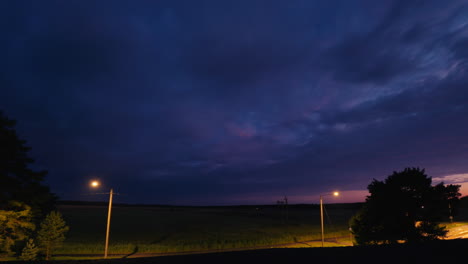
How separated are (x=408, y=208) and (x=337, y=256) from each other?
67.2 ft

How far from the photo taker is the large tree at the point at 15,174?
2022 cm

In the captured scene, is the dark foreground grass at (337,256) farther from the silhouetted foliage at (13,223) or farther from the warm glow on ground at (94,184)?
the silhouetted foliage at (13,223)

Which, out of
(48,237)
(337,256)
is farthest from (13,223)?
(337,256)

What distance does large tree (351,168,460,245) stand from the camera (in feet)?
75.3

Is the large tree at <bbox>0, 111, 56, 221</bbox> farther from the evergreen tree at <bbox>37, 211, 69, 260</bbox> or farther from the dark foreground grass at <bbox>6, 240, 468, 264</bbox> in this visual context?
the dark foreground grass at <bbox>6, 240, 468, 264</bbox>

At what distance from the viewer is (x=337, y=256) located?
286 inches

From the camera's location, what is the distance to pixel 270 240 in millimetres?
49500

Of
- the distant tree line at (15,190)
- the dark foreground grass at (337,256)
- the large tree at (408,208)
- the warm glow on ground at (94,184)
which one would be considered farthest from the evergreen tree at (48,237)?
the large tree at (408,208)

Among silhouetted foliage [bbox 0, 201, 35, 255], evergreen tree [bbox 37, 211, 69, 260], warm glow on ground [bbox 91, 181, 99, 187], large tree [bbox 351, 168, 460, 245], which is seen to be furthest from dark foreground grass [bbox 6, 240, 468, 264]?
evergreen tree [bbox 37, 211, 69, 260]

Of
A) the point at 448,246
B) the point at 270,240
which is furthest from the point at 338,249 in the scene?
the point at 270,240

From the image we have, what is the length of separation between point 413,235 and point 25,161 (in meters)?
30.7

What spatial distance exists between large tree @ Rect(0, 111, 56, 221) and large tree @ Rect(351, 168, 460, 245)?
27.9m

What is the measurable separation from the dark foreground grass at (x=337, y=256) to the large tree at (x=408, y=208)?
1697 cm

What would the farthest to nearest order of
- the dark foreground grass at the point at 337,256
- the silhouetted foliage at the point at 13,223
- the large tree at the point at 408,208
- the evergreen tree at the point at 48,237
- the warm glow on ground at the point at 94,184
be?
the evergreen tree at the point at 48,237
the large tree at the point at 408,208
the warm glow on ground at the point at 94,184
the silhouetted foliage at the point at 13,223
the dark foreground grass at the point at 337,256
